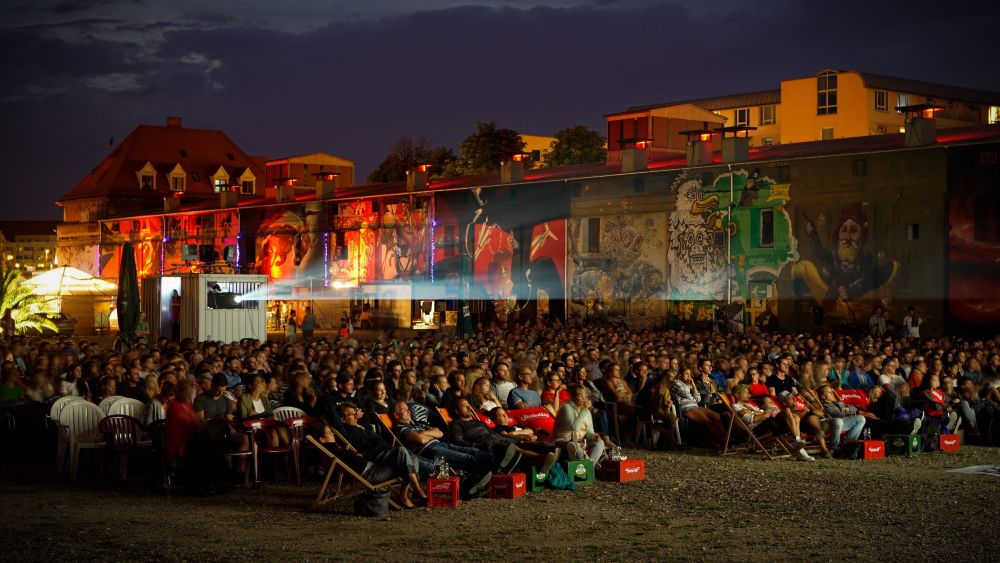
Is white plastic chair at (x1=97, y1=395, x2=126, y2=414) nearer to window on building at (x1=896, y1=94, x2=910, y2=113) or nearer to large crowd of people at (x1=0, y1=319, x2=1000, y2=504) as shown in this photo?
large crowd of people at (x1=0, y1=319, x2=1000, y2=504)

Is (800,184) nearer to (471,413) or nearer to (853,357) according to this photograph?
(853,357)

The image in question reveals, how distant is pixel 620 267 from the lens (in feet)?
140

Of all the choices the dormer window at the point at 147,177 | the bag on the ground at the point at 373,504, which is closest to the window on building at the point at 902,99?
the dormer window at the point at 147,177

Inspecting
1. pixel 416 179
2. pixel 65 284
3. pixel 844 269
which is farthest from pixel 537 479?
pixel 416 179

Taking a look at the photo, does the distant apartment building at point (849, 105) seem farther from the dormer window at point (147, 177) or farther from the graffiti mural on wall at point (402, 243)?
the dormer window at point (147, 177)

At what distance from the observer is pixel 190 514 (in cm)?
1130

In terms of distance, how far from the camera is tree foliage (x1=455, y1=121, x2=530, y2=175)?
69.6m

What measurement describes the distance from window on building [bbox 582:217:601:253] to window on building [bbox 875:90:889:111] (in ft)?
107

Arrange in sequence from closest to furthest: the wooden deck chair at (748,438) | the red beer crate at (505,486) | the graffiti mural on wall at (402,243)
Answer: the red beer crate at (505,486), the wooden deck chair at (748,438), the graffiti mural on wall at (402,243)

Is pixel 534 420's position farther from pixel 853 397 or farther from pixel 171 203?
pixel 171 203

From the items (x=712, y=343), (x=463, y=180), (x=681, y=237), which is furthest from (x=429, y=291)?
(x=712, y=343)

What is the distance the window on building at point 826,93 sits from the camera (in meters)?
70.3

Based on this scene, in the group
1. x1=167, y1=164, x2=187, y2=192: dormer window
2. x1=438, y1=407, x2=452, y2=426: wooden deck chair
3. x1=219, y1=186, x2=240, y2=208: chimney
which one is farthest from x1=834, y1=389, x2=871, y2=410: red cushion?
x1=167, y1=164, x2=187, y2=192: dormer window

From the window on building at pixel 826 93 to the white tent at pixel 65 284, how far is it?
43.6 meters
